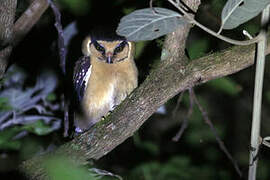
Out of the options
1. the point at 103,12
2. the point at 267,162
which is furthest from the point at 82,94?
the point at 267,162

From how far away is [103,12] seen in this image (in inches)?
155

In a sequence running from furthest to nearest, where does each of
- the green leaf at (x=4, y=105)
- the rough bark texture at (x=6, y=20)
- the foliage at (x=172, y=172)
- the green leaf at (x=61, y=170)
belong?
1. the foliage at (x=172, y=172)
2. the green leaf at (x=4, y=105)
3. the rough bark texture at (x=6, y=20)
4. the green leaf at (x=61, y=170)

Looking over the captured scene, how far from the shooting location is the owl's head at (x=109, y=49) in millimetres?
3664

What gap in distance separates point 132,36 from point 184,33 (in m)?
0.81

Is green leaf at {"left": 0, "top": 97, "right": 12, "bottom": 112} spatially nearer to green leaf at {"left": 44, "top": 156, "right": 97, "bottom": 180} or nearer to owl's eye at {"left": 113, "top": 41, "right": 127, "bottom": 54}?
owl's eye at {"left": 113, "top": 41, "right": 127, "bottom": 54}

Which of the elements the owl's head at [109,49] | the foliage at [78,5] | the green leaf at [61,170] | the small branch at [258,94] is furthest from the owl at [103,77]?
the green leaf at [61,170]

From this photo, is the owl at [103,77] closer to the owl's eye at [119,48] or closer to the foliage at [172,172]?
the owl's eye at [119,48]

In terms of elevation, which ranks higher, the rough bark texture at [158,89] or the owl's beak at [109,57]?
the rough bark texture at [158,89]

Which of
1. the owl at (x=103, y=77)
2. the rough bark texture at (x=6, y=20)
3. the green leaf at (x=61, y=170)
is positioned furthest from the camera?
the owl at (x=103, y=77)

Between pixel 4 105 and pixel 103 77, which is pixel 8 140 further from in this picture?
pixel 103 77

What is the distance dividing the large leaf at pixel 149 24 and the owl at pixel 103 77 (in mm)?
2081

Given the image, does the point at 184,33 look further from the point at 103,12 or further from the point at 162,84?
the point at 103,12

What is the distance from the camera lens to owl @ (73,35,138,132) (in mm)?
3498

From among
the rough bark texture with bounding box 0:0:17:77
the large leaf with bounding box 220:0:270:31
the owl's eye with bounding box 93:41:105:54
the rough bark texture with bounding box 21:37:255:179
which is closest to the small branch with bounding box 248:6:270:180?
the large leaf with bounding box 220:0:270:31
